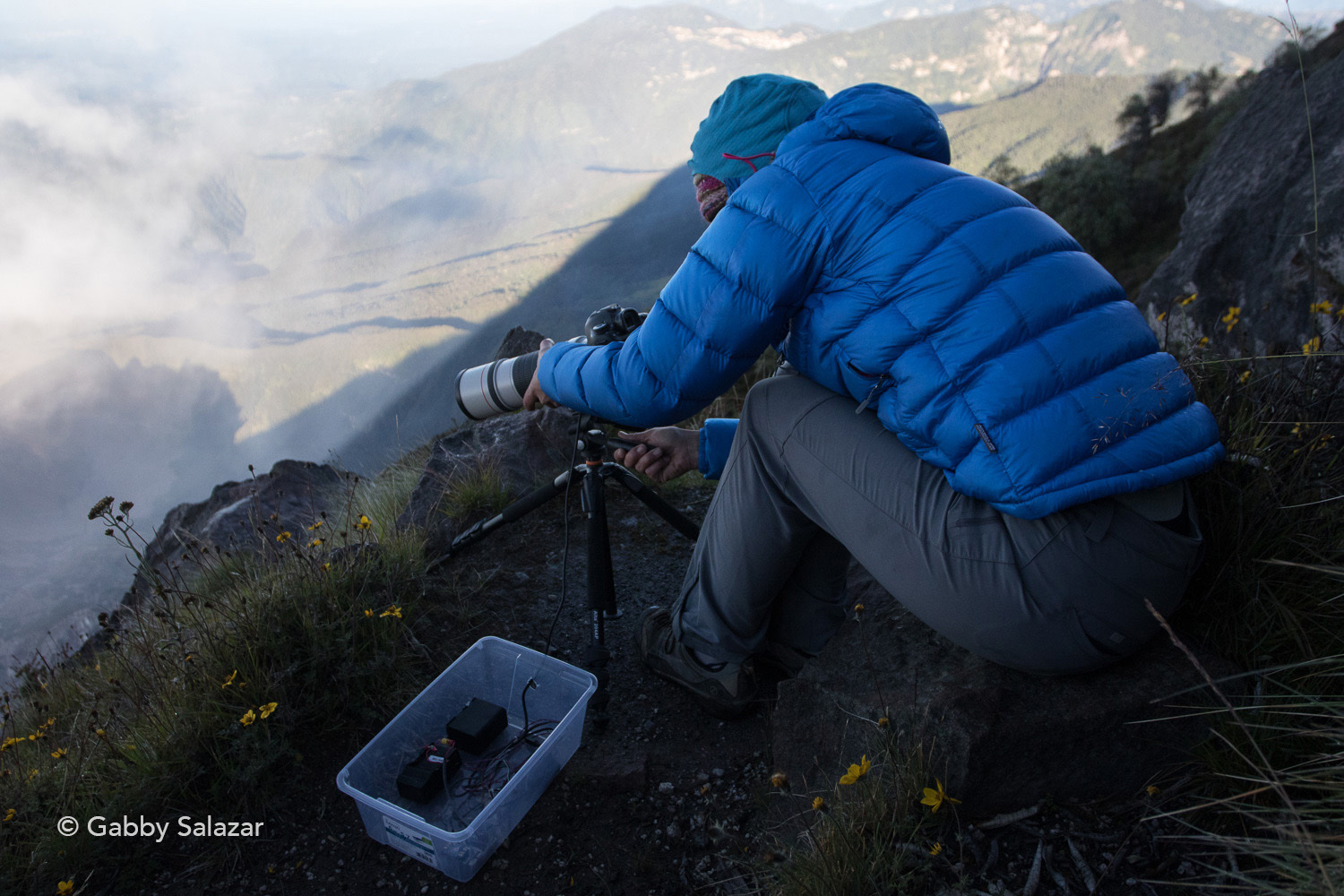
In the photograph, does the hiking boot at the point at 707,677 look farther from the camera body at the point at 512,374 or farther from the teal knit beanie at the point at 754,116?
the teal knit beanie at the point at 754,116

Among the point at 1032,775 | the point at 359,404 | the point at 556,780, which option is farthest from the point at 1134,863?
the point at 359,404

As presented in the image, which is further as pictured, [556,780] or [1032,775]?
[556,780]

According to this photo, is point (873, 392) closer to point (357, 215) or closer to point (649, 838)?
Result: point (649, 838)

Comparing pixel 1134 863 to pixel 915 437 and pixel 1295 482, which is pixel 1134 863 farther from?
pixel 1295 482

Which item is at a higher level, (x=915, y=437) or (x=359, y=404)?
(x=915, y=437)

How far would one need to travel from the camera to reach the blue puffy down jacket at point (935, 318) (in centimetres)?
131

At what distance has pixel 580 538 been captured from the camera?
323 cm

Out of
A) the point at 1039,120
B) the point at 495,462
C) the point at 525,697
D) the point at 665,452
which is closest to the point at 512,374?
the point at 665,452

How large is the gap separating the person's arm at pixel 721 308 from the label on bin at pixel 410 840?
1160mm

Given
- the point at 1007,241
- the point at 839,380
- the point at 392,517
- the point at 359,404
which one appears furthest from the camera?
the point at 359,404

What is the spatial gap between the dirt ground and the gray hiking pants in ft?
1.14

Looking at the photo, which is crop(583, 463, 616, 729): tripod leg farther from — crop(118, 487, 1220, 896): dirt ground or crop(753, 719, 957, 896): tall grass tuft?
crop(753, 719, 957, 896): tall grass tuft

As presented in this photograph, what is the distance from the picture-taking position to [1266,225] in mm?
4348

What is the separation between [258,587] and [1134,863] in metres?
2.51
